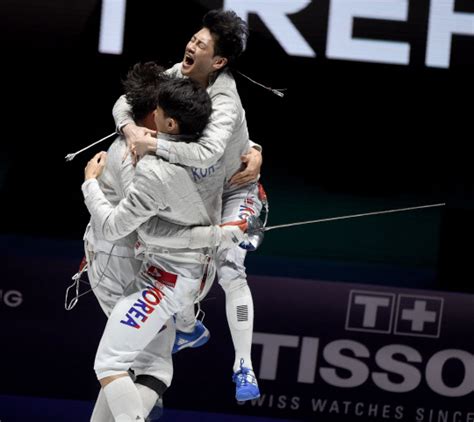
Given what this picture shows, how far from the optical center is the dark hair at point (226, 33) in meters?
4.20

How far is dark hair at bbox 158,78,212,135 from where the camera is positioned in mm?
3896

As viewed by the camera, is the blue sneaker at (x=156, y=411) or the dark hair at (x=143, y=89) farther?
the blue sneaker at (x=156, y=411)

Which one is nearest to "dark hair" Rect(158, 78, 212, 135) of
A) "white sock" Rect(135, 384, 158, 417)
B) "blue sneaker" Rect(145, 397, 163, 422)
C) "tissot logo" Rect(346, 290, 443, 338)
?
"white sock" Rect(135, 384, 158, 417)

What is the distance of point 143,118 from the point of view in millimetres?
4211

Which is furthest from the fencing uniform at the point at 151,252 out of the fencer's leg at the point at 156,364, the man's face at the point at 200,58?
the man's face at the point at 200,58

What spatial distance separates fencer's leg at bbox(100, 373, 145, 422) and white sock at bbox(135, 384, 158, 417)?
0.72 ft

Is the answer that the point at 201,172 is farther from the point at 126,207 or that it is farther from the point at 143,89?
the point at 143,89

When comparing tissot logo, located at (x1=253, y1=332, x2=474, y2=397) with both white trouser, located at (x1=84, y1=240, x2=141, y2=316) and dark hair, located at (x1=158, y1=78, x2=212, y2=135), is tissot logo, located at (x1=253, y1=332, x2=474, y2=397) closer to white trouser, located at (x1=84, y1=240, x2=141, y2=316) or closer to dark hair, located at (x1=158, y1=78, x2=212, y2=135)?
white trouser, located at (x1=84, y1=240, x2=141, y2=316)

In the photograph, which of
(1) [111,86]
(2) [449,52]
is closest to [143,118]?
(1) [111,86]

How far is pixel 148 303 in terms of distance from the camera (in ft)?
13.4

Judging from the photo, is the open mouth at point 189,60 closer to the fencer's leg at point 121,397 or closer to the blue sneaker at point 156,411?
the fencer's leg at point 121,397

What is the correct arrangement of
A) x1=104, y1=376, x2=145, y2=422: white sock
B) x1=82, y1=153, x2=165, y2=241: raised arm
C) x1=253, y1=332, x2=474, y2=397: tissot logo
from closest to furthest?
1. x1=82, y1=153, x2=165, y2=241: raised arm
2. x1=104, y1=376, x2=145, y2=422: white sock
3. x1=253, y1=332, x2=474, y2=397: tissot logo

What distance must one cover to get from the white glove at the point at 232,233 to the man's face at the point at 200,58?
0.53 metres

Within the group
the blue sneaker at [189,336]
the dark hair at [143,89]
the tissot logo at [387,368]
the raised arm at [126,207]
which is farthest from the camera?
the tissot logo at [387,368]
